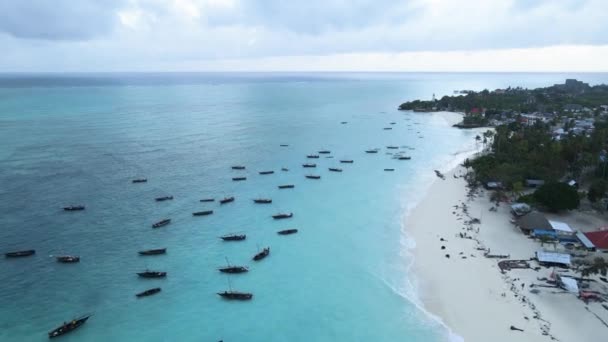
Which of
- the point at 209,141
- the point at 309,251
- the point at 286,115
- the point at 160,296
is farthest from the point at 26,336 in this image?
the point at 286,115

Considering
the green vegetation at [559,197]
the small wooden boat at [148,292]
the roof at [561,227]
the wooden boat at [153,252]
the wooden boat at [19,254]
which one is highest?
the green vegetation at [559,197]

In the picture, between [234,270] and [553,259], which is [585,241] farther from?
→ [234,270]

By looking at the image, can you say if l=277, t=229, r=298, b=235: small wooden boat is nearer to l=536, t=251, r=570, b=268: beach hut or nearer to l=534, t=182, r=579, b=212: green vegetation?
l=536, t=251, r=570, b=268: beach hut

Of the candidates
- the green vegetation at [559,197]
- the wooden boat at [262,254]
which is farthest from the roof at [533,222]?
the wooden boat at [262,254]

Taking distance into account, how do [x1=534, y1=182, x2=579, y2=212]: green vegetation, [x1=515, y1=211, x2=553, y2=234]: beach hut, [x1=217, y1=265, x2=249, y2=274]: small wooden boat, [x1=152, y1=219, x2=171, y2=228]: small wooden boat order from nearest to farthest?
[x1=217, y1=265, x2=249, y2=274]: small wooden boat < [x1=515, y1=211, x2=553, y2=234]: beach hut < [x1=534, y1=182, x2=579, y2=212]: green vegetation < [x1=152, y1=219, x2=171, y2=228]: small wooden boat

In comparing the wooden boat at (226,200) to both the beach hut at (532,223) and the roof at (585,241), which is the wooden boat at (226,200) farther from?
the roof at (585,241)

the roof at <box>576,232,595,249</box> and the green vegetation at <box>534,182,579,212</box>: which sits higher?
the green vegetation at <box>534,182,579,212</box>

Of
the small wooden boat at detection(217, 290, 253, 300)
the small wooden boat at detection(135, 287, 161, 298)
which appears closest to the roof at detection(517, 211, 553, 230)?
the small wooden boat at detection(217, 290, 253, 300)
